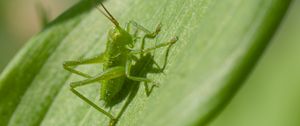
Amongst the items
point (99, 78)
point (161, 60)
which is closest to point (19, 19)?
point (99, 78)

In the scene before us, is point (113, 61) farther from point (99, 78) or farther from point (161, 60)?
point (161, 60)

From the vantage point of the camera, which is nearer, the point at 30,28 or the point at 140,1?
the point at 140,1

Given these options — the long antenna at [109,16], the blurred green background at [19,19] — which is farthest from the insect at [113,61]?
the blurred green background at [19,19]

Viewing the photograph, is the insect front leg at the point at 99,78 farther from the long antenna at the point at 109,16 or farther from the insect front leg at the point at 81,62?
the long antenna at the point at 109,16

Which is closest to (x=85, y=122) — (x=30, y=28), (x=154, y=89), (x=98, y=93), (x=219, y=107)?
(x=98, y=93)

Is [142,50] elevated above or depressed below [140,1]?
below

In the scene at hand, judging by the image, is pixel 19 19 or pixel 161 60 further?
pixel 19 19

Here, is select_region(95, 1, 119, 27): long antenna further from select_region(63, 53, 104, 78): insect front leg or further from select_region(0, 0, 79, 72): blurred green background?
select_region(0, 0, 79, 72): blurred green background

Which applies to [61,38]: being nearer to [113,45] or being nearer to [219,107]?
[113,45]
